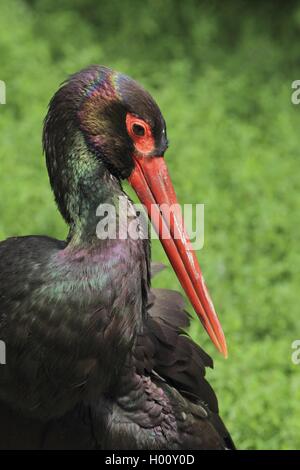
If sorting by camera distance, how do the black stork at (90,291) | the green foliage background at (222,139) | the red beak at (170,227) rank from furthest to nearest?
the green foliage background at (222,139)
the red beak at (170,227)
the black stork at (90,291)

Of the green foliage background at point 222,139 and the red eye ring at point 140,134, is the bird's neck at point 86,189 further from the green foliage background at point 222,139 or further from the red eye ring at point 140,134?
the green foliage background at point 222,139

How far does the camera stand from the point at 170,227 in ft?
10.5

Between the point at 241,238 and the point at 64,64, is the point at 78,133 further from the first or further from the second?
the point at 64,64

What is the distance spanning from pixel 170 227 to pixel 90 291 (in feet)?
1.12

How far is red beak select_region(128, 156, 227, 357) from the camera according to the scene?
10.5 feet

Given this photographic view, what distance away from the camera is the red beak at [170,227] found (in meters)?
3.21

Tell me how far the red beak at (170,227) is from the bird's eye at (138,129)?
0.29 ft

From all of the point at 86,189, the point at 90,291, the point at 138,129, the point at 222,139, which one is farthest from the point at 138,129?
the point at 222,139

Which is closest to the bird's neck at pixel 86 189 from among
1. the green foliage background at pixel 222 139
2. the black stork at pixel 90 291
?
the black stork at pixel 90 291

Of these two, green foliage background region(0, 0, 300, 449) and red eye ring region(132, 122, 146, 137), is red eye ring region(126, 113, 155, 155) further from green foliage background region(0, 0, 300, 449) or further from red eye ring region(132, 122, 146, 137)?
green foliage background region(0, 0, 300, 449)

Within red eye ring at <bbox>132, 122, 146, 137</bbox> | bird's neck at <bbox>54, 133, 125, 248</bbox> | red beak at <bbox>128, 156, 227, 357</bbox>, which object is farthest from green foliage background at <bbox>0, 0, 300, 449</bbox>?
red eye ring at <bbox>132, 122, 146, 137</bbox>

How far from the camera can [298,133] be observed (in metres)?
6.71

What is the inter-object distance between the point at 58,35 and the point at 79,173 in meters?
4.29

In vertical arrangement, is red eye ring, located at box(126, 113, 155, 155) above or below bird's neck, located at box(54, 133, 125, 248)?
above
